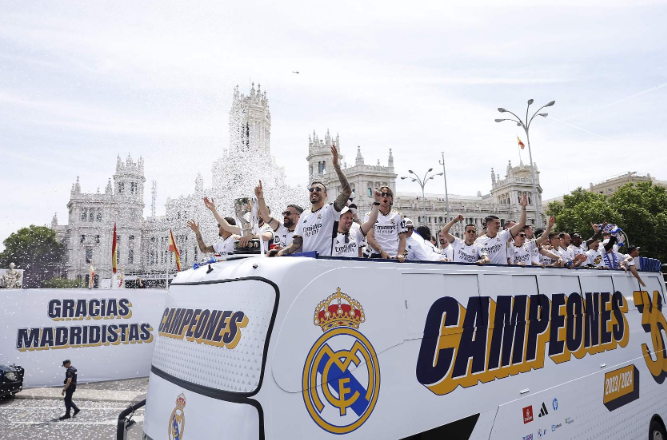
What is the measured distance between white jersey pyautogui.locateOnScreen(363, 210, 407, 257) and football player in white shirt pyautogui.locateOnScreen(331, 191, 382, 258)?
1.74 feet

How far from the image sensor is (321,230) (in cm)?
450

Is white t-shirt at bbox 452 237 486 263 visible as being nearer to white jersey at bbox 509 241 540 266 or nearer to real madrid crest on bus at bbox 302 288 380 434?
white jersey at bbox 509 241 540 266

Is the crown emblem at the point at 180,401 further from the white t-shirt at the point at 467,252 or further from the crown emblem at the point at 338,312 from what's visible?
the white t-shirt at the point at 467,252

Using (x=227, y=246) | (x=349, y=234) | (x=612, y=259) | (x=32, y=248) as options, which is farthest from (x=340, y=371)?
(x=32, y=248)

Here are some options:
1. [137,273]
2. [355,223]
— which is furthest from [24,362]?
[137,273]

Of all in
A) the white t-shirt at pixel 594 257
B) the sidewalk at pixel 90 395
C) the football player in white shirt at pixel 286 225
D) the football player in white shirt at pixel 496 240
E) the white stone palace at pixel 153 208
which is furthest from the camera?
the white stone palace at pixel 153 208

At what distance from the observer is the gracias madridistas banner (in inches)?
430

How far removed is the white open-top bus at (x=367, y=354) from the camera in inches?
→ 107

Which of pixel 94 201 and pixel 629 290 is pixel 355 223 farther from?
pixel 94 201

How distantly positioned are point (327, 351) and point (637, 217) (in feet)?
160

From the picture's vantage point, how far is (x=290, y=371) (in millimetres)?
2693

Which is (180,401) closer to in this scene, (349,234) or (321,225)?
(321,225)

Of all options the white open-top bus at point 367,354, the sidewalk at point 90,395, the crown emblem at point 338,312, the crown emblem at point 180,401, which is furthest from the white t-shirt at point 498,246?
the sidewalk at point 90,395

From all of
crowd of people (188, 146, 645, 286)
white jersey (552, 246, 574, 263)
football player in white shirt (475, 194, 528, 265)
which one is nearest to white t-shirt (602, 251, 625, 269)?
crowd of people (188, 146, 645, 286)
